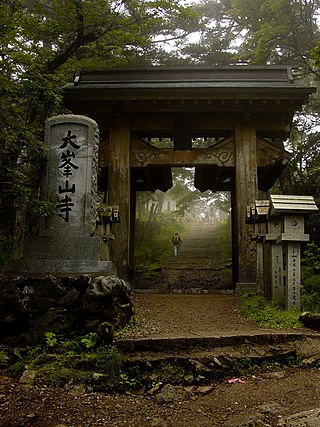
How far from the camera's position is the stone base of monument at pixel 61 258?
21.4 feet

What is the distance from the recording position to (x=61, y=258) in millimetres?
6746

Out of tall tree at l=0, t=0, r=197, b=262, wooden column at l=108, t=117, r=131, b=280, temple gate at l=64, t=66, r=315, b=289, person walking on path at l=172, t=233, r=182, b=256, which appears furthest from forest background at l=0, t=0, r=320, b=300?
person walking on path at l=172, t=233, r=182, b=256

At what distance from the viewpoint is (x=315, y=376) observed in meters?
4.68

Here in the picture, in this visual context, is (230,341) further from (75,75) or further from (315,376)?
(75,75)

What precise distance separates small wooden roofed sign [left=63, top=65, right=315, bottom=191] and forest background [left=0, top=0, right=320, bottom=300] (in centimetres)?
86

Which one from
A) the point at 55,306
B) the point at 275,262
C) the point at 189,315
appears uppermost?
the point at 275,262

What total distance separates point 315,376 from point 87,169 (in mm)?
5081

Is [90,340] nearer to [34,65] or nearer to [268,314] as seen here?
[268,314]

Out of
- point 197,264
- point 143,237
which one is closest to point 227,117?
point 197,264

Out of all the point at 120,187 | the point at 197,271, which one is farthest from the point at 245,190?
the point at 197,271

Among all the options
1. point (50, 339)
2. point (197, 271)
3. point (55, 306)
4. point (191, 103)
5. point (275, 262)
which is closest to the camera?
point (50, 339)

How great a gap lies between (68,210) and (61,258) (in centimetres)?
100

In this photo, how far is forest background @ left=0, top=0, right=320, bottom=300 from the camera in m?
6.77

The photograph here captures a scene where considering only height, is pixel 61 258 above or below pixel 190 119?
below
